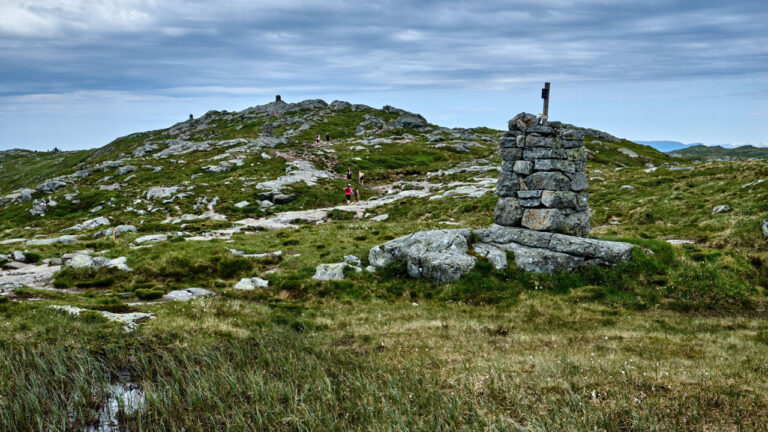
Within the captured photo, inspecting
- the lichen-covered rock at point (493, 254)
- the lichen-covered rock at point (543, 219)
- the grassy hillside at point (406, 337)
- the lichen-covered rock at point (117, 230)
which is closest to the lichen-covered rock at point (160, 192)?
the lichen-covered rock at point (117, 230)

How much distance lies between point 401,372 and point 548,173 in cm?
1609

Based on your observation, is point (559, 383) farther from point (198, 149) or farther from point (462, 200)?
A: point (198, 149)

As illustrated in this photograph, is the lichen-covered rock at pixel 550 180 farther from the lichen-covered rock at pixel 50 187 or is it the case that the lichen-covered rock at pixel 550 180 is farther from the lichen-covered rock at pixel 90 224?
the lichen-covered rock at pixel 50 187

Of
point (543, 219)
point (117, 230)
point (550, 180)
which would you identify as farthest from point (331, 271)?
point (117, 230)

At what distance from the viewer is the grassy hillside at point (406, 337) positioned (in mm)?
10039

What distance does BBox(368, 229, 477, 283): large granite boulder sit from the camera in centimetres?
2209

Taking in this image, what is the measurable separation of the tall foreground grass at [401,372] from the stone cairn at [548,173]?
23.0ft

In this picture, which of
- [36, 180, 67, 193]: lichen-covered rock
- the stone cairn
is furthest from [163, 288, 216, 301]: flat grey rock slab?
[36, 180, 67, 193]: lichen-covered rock

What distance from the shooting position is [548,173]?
23031 millimetres

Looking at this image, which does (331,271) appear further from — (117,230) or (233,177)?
(233,177)

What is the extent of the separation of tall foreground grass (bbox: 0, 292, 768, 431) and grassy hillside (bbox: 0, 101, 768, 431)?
0.07 meters

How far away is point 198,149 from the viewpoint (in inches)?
4013

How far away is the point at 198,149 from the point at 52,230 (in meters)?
57.3

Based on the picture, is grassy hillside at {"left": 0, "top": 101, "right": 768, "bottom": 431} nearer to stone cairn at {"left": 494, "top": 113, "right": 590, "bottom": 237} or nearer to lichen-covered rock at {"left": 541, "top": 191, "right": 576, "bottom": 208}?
stone cairn at {"left": 494, "top": 113, "right": 590, "bottom": 237}
